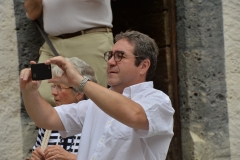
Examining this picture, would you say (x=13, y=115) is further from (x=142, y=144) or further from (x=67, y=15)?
(x=142, y=144)

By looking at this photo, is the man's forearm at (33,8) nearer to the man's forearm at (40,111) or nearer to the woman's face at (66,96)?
the woman's face at (66,96)

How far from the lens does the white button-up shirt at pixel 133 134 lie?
2900mm

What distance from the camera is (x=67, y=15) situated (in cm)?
426

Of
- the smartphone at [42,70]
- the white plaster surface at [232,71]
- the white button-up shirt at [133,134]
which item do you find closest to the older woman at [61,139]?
the white button-up shirt at [133,134]

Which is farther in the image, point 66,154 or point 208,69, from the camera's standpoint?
point 208,69

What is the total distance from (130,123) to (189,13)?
2.29 meters

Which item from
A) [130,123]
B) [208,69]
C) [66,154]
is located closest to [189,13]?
[208,69]

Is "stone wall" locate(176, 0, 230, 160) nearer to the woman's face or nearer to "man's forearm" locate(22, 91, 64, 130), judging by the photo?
the woman's face

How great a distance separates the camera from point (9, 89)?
14.4 ft

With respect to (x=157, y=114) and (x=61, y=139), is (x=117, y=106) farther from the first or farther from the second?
(x=61, y=139)

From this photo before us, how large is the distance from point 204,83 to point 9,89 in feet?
4.76

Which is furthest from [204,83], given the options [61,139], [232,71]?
[61,139]

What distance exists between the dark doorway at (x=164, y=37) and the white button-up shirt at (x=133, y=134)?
1910mm

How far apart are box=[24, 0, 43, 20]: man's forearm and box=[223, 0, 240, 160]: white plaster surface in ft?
4.64
